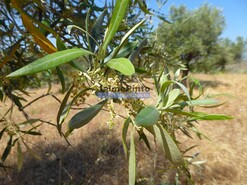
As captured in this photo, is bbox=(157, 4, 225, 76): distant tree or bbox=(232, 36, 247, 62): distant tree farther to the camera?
bbox=(232, 36, 247, 62): distant tree

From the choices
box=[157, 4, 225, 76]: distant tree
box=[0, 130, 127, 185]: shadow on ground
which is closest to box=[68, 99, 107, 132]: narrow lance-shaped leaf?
box=[0, 130, 127, 185]: shadow on ground

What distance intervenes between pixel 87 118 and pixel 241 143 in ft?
12.4

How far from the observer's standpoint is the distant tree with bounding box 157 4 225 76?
29.3 ft

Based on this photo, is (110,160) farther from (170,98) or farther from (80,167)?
(170,98)

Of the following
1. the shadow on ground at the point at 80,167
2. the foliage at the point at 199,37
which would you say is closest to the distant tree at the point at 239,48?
the foliage at the point at 199,37

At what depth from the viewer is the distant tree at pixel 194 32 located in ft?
29.3

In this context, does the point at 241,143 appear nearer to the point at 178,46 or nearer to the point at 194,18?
the point at 178,46

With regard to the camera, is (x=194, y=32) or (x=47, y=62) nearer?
(x=47, y=62)

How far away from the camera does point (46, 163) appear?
3037mm

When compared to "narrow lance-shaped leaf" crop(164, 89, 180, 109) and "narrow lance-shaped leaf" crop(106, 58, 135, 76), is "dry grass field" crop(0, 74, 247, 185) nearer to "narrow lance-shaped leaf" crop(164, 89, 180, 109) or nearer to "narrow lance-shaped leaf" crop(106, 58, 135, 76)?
"narrow lance-shaped leaf" crop(164, 89, 180, 109)

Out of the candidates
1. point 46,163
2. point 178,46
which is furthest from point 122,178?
point 178,46

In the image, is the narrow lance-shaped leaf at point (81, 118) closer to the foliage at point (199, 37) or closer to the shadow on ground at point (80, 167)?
the shadow on ground at point (80, 167)

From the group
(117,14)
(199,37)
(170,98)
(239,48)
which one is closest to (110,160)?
(170,98)

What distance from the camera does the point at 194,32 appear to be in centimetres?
951
